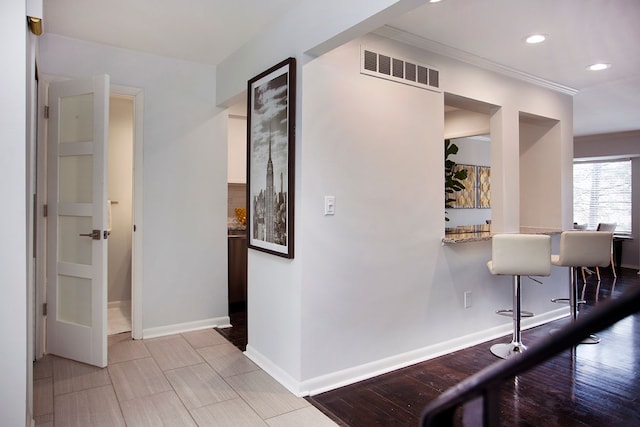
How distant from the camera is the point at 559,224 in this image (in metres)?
4.39

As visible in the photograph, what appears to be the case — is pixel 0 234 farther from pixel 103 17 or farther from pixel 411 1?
pixel 411 1

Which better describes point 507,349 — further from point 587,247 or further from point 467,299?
point 587,247

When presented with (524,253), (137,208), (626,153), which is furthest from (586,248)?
(626,153)

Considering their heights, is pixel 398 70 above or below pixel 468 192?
above

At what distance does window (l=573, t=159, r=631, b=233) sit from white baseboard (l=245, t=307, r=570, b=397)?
19.4 ft

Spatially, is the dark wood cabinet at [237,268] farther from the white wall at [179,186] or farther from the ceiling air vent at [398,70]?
the ceiling air vent at [398,70]

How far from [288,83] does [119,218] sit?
3050mm

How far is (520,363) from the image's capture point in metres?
0.53

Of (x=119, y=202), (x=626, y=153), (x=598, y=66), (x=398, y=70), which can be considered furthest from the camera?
(x=626, y=153)

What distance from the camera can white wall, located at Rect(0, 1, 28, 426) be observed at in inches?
72.2

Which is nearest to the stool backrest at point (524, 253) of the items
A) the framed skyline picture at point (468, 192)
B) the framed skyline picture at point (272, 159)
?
the framed skyline picture at point (272, 159)

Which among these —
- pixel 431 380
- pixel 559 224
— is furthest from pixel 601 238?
pixel 431 380

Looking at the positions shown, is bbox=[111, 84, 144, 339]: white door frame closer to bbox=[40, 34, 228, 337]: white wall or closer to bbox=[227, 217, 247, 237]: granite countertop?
bbox=[40, 34, 228, 337]: white wall

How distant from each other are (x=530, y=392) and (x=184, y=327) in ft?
9.23
